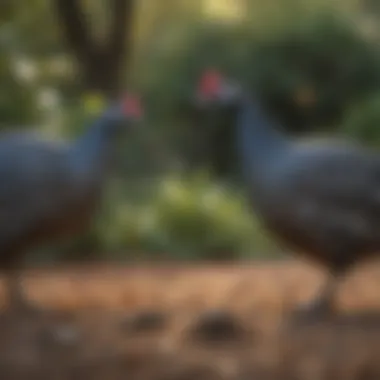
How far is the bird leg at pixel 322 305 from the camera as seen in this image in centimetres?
135

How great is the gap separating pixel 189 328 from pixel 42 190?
0.85ft

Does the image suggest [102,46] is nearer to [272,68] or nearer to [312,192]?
[272,68]

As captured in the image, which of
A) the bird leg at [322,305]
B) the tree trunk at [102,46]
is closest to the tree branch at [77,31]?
the tree trunk at [102,46]

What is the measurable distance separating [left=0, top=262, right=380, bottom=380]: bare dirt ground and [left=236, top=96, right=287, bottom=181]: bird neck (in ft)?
0.61

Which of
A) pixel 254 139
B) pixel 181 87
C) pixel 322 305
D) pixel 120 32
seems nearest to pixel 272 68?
pixel 181 87

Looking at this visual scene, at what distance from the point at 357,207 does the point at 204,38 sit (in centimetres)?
51

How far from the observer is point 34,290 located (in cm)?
146

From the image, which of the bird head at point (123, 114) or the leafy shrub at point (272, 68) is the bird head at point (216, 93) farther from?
the leafy shrub at point (272, 68)

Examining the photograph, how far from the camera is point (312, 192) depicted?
134 centimetres

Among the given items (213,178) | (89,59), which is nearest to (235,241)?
(213,178)

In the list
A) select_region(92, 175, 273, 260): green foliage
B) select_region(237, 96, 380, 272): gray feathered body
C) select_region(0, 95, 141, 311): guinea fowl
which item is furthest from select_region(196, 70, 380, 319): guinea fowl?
select_region(92, 175, 273, 260): green foliage

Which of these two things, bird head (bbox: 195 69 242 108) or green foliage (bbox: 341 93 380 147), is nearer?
bird head (bbox: 195 69 242 108)

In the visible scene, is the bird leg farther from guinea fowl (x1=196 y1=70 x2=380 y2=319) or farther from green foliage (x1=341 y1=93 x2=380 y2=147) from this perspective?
green foliage (x1=341 y1=93 x2=380 y2=147)

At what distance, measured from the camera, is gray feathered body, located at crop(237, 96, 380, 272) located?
1.34 m
